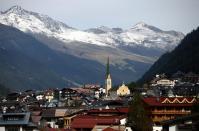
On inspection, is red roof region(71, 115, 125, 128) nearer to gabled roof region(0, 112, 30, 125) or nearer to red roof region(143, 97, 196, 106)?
red roof region(143, 97, 196, 106)

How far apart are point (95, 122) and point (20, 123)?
1784cm

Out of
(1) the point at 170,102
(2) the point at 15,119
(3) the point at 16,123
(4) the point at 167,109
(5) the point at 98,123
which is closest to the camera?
(3) the point at 16,123

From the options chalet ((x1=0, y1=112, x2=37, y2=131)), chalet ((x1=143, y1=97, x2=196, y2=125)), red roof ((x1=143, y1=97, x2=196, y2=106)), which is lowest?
chalet ((x1=0, y1=112, x2=37, y2=131))

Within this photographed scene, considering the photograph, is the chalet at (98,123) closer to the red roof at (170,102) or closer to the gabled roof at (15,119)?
the red roof at (170,102)

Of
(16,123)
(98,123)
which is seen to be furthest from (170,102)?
(16,123)

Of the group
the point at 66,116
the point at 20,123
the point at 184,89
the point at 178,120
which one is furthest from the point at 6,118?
the point at 184,89

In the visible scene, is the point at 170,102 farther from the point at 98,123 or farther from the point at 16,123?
the point at 16,123

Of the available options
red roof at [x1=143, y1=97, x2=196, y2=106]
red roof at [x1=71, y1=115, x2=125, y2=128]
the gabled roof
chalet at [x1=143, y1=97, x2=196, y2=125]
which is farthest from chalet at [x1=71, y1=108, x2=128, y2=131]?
the gabled roof

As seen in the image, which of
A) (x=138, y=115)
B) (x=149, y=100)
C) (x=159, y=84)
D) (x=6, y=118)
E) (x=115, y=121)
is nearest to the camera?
(x=138, y=115)

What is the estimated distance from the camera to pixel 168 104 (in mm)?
97688

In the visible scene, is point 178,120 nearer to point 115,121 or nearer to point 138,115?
point 138,115

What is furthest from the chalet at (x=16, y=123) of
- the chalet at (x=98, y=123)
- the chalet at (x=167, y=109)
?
the chalet at (x=167, y=109)

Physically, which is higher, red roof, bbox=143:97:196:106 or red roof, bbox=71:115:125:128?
red roof, bbox=143:97:196:106

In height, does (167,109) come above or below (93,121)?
above
